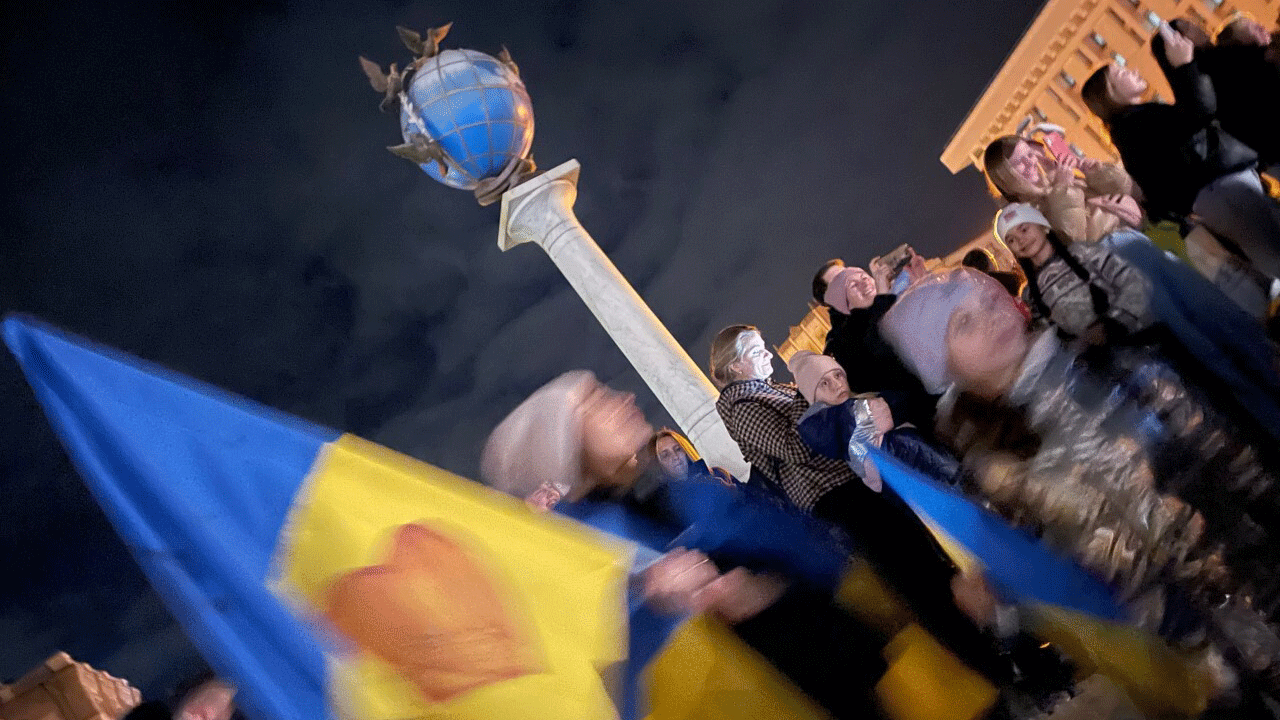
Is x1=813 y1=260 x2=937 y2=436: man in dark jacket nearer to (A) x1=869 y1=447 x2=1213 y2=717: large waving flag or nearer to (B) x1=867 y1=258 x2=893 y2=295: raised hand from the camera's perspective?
(B) x1=867 y1=258 x2=893 y2=295: raised hand

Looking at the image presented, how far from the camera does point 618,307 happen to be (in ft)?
28.3

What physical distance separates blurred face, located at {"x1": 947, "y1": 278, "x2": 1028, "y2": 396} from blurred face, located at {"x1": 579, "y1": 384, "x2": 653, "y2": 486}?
1.21 m

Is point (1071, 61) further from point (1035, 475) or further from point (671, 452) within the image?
point (1035, 475)

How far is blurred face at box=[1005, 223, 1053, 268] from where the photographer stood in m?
3.60

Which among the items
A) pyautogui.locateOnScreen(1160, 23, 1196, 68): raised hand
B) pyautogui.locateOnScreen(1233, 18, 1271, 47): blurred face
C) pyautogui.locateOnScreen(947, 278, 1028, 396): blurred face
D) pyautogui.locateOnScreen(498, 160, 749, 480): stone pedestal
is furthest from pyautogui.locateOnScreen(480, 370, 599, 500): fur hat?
pyautogui.locateOnScreen(498, 160, 749, 480): stone pedestal

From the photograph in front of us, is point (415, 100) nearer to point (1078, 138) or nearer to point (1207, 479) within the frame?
point (1207, 479)

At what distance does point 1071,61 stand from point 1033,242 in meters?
29.9

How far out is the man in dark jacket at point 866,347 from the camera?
322cm

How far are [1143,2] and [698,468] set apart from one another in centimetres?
2922

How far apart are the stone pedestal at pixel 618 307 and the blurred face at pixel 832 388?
3667 mm

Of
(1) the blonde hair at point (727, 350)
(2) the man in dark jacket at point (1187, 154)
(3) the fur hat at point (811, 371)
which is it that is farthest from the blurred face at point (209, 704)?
(2) the man in dark jacket at point (1187, 154)

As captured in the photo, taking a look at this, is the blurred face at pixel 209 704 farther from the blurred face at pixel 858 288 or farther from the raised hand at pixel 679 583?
the blurred face at pixel 858 288

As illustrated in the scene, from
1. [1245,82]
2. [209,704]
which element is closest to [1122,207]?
[1245,82]

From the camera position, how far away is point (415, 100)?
8.53 meters
